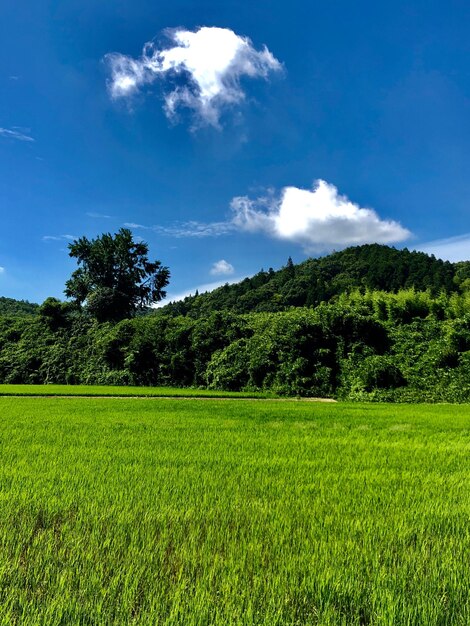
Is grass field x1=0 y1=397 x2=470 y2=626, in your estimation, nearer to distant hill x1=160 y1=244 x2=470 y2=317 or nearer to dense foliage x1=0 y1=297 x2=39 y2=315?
distant hill x1=160 y1=244 x2=470 y2=317

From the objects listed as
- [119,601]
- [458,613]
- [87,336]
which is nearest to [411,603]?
[458,613]

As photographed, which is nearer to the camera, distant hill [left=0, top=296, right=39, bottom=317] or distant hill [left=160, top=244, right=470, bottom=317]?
distant hill [left=160, top=244, right=470, bottom=317]

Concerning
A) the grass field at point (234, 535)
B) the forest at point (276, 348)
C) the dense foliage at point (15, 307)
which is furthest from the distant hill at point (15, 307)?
the grass field at point (234, 535)

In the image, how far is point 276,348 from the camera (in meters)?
22.6

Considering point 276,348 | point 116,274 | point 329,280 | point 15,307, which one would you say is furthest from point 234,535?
point 15,307

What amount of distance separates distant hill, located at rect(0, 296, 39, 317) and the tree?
119 feet

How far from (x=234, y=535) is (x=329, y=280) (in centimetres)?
6808

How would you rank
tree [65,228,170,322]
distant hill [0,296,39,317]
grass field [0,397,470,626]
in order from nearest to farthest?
grass field [0,397,470,626]
tree [65,228,170,322]
distant hill [0,296,39,317]

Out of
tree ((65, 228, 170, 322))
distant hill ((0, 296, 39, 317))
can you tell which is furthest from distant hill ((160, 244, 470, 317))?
distant hill ((0, 296, 39, 317))

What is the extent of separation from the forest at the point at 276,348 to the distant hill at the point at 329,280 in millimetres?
13716

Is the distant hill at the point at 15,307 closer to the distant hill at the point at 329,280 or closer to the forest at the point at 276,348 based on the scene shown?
the distant hill at the point at 329,280

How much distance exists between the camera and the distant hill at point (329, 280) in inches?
2167

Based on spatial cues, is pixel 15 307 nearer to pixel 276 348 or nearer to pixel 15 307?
pixel 15 307

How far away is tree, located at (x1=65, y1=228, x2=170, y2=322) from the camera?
39.8 m
